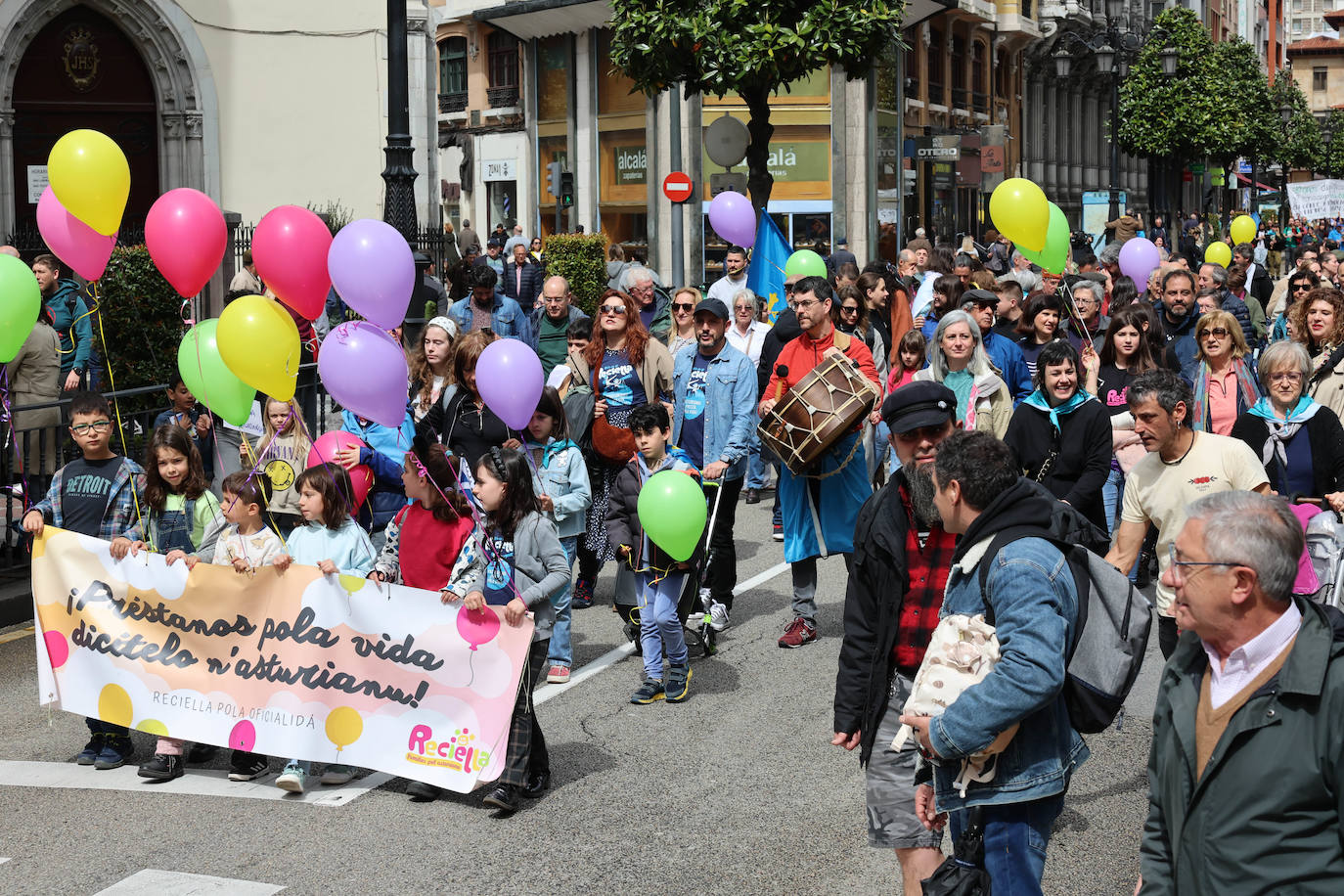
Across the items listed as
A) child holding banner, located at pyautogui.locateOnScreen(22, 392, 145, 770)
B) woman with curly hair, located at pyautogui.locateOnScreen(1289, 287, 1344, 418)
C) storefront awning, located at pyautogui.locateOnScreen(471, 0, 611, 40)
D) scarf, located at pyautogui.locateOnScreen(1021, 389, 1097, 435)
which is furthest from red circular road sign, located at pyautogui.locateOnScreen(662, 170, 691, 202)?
storefront awning, located at pyautogui.locateOnScreen(471, 0, 611, 40)

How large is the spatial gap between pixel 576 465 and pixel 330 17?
592 inches

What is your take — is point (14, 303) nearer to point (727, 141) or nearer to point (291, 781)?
point (291, 781)

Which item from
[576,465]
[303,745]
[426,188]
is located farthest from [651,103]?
[303,745]

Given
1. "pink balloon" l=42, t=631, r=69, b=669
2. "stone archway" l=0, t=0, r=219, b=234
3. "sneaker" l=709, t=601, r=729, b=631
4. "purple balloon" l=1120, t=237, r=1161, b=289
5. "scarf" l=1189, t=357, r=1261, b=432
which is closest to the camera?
"pink balloon" l=42, t=631, r=69, b=669

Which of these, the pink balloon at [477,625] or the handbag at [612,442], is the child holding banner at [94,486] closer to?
the pink balloon at [477,625]

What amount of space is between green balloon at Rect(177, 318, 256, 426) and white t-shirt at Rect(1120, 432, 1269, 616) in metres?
4.11

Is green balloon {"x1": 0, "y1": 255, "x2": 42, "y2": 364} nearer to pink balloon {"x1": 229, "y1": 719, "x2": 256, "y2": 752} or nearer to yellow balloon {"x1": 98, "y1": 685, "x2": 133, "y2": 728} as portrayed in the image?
yellow balloon {"x1": 98, "y1": 685, "x2": 133, "y2": 728}

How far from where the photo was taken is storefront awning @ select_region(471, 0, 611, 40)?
129 ft

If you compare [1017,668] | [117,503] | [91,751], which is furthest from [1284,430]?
[91,751]

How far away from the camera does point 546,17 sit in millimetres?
40812

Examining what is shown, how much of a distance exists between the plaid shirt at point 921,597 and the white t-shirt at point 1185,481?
5.05 feet

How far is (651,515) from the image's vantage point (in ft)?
24.0

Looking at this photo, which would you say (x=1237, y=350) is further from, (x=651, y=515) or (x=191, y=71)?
(x=191, y=71)

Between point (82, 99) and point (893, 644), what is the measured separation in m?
18.6
